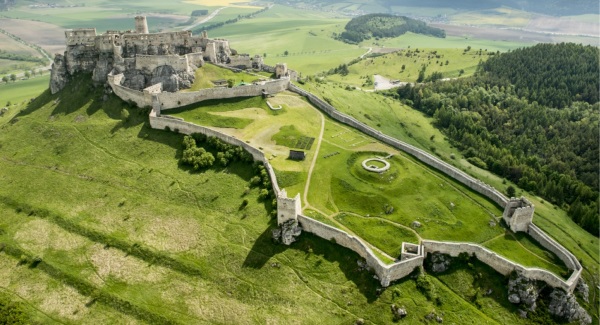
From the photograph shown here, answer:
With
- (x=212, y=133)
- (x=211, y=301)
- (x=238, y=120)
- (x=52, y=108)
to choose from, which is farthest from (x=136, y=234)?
(x=52, y=108)

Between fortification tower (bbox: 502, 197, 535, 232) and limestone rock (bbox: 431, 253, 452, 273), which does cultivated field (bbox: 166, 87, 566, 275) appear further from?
limestone rock (bbox: 431, 253, 452, 273)

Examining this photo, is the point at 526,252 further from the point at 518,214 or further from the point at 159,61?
the point at 159,61

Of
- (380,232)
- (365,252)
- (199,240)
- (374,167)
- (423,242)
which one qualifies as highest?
(374,167)

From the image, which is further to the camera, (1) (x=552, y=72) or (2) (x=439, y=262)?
(1) (x=552, y=72)

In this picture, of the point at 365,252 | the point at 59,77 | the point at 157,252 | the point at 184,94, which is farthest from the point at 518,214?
the point at 59,77

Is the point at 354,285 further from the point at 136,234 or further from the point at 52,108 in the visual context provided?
the point at 52,108

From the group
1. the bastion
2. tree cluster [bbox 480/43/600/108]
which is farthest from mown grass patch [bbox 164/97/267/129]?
tree cluster [bbox 480/43/600/108]

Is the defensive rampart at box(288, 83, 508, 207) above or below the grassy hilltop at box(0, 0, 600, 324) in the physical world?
above
